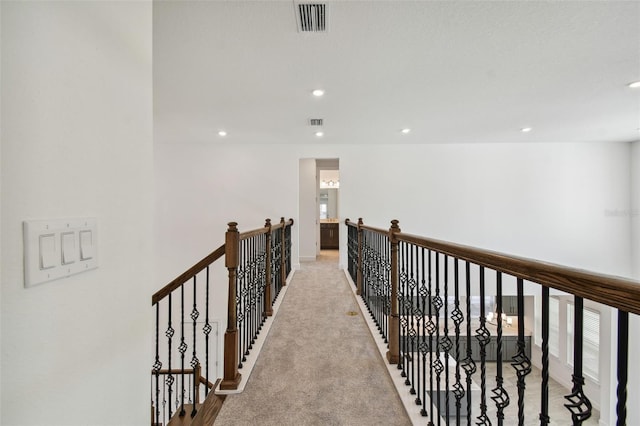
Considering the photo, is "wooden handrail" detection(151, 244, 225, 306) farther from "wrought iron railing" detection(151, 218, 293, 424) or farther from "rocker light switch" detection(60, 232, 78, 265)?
"rocker light switch" detection(60, 232, 78, 265)

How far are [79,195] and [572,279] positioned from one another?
1280 millimetres

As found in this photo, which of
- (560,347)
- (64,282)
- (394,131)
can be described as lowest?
(560,347)

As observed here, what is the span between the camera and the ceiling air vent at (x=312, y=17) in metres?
1.94

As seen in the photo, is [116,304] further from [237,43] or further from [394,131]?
[394,131]

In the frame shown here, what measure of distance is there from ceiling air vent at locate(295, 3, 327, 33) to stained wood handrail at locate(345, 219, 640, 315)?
1766 millimetres

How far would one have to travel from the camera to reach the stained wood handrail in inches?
24.8

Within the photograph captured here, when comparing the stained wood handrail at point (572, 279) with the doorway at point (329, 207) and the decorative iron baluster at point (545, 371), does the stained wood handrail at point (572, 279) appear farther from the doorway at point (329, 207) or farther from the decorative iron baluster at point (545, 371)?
the doorway at point (329, 207)

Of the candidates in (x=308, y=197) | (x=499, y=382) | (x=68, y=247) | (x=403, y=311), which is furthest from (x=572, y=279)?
(x=308, y=197)

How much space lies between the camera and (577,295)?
Result: 29.2 inches

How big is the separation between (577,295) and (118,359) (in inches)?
50.7

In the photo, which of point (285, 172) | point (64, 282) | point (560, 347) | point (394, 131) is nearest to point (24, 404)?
point (64, 282)

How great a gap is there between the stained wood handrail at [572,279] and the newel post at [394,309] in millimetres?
1054

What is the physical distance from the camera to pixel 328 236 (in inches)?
364

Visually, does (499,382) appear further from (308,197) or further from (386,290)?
(308,197)
